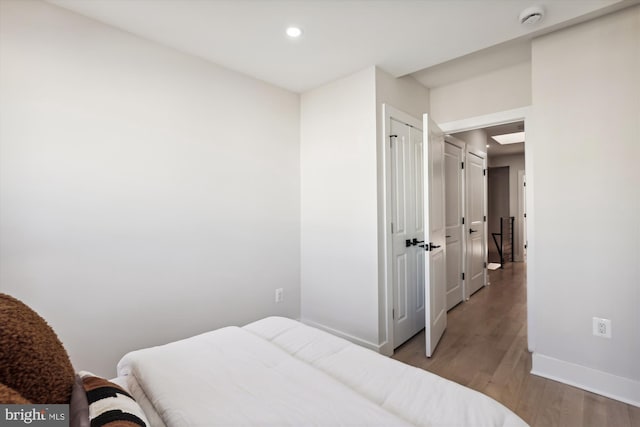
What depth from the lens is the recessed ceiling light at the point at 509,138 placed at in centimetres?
497

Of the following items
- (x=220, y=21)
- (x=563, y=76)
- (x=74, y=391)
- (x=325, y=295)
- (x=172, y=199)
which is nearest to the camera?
(x=74, y=391)

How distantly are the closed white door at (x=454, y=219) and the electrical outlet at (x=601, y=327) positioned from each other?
1.67 m

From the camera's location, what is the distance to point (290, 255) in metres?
3.19

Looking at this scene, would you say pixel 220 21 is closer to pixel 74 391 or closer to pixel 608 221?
pixel 74 391

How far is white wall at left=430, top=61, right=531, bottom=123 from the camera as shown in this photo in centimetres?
280

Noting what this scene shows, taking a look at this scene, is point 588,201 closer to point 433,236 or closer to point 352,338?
point 433,236

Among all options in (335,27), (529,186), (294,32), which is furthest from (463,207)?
(294,32)

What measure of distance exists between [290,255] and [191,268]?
1.02 meters

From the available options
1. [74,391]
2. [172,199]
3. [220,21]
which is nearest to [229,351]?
[74,391]

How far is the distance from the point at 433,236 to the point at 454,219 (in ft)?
4.24

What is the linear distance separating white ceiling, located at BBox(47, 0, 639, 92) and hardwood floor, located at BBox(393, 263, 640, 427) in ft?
8.03

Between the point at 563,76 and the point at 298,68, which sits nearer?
the point at 563,76

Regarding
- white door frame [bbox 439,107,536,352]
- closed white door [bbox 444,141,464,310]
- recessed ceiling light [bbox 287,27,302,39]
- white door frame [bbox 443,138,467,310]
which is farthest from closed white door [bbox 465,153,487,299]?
recessed ceiling light [bbox 287,27,302,39]

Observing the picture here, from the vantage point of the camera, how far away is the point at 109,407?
32.8 inches
